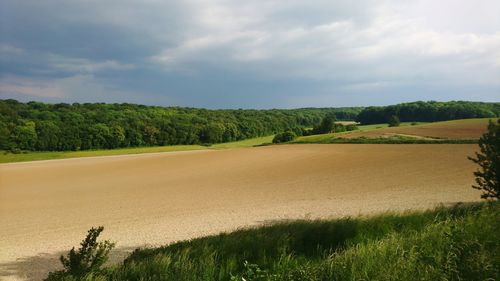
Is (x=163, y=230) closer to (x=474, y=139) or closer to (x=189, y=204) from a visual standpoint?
(x=189, y=204)

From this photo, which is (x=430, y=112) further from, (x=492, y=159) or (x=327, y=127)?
(x=492, y=159)

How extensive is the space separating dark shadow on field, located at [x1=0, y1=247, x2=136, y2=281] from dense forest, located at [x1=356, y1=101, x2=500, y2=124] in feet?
369

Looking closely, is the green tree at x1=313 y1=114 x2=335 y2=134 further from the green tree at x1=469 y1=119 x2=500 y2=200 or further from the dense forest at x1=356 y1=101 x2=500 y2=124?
the green tree at x1=469 y1=119 x2=500 y2=200

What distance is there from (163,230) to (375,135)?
61209 millimetres

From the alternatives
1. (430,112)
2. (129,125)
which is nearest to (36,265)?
(129,125)

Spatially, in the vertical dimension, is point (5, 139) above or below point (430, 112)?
below

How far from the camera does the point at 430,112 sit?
378 feet

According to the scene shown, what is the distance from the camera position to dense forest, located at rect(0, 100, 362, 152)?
283ft

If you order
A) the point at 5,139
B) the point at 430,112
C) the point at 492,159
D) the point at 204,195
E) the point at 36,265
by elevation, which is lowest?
the point at 204,195

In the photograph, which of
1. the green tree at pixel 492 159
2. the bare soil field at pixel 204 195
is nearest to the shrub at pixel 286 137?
the bare soil field at pixel 204 195

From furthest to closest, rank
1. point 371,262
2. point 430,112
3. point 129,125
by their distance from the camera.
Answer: point 430,112
point 129,125
point 371,262

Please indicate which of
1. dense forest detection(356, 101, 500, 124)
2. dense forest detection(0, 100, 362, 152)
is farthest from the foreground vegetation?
dense forest detection(356, 101, 500, 124)

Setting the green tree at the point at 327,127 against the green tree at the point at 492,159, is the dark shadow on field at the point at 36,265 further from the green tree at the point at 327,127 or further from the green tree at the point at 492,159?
the green tree at the point at 327,127

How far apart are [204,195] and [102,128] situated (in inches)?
3025
